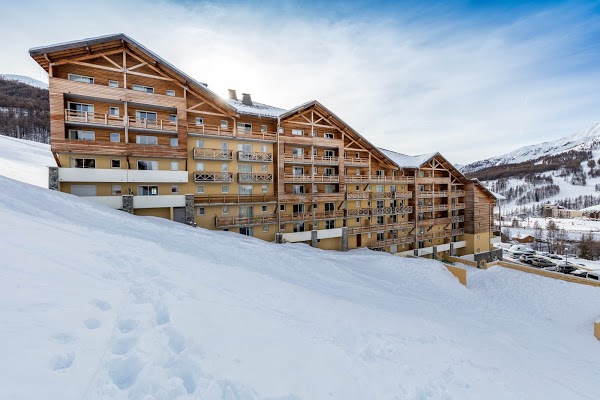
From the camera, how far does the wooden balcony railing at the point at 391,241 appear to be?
31.8m

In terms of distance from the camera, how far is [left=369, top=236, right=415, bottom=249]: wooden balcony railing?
31.8m

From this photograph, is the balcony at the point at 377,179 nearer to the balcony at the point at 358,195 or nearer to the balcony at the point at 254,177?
the balcony at the point at 358,195

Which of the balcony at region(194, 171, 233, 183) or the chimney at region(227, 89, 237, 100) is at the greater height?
the chimney at region(227, 89, 237, 100)

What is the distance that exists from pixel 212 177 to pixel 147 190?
17.5ft

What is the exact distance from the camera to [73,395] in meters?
3.15

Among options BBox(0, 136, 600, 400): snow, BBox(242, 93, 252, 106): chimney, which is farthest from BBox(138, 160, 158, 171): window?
BBox(242, 93, 252, 106): chimney

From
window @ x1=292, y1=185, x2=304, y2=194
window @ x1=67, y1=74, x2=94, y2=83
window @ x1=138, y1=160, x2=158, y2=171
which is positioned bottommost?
window @ x1=292, y1=185, x2=304, y2=194

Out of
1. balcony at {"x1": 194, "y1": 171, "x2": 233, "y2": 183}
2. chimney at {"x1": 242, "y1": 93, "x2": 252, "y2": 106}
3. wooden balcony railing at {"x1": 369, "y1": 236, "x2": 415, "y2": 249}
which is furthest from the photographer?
wooden balcony railing at {"x1": 369, "y1": 236, "x2": 415, "y2": 249}

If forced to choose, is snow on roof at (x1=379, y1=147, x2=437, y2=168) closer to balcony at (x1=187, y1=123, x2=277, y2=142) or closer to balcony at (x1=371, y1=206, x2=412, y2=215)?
balcony at (x1=371, y1=206, x2=412, y2=215)

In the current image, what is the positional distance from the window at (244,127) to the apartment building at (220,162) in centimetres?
14

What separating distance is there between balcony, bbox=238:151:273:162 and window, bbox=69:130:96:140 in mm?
11362

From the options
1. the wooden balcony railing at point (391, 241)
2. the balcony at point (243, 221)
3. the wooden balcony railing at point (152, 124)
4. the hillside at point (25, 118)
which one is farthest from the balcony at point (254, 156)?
the hillside at point (25, 118)

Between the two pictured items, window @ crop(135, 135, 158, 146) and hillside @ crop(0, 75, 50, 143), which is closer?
window @ crop(135, 135, 158, 146)

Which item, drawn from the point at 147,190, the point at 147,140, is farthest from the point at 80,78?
the point at 147,190
